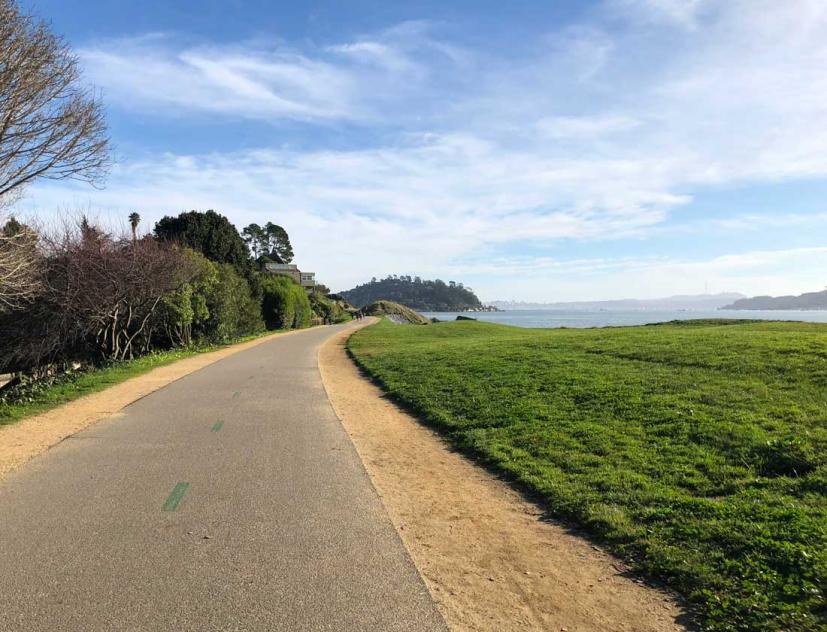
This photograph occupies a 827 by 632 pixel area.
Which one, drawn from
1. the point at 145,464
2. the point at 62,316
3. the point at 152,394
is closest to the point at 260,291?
the point at 62,316

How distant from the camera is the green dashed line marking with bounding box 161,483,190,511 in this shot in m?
5.70

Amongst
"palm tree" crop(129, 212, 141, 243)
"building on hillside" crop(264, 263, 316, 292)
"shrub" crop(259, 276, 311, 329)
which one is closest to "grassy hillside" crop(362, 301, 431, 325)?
"building on hillside" crop(264, 263, 316, 292)

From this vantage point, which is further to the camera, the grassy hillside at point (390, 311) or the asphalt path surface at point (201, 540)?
the grassy hillside at point (390, 311)

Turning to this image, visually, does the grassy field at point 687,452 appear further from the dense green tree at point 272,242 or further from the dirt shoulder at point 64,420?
the dense green tree at point 272,242

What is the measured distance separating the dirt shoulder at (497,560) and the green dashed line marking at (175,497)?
→ 2098 mm

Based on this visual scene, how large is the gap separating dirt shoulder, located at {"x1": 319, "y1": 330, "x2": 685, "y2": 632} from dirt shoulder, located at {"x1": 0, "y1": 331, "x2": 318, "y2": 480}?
4658 mm

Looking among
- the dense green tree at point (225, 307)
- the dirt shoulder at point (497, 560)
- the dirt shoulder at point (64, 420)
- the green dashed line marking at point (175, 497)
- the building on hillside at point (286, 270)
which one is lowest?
the dirt shoulder at point (497, 560)

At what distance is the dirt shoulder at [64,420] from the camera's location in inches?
320

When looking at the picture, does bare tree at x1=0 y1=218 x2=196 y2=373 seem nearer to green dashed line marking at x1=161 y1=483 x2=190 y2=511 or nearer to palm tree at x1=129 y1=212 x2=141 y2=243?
palm tree at x1=129 y1=212 x2=141 y2=243

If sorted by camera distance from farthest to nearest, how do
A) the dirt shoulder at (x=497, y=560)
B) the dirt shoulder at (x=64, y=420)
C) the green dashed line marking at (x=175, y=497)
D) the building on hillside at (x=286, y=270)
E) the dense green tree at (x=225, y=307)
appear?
1. the building on hillside at (x=286, y=270)
2. the dense green tree at (x=225, y=307)
3. the dirt shoulder at (x=64, y=420)
4. the green dashed line marking at (x=175, y=497)
5. the dirt shoulder at (x=497, y=560)

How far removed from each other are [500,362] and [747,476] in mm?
10290

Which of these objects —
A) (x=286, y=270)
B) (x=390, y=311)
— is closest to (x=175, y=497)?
(x=286, y=270)

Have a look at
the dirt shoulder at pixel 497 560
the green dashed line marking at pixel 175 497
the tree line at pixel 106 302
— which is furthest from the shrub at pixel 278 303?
the dirt shoulder at pixel 497 560

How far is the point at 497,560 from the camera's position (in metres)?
4.84
